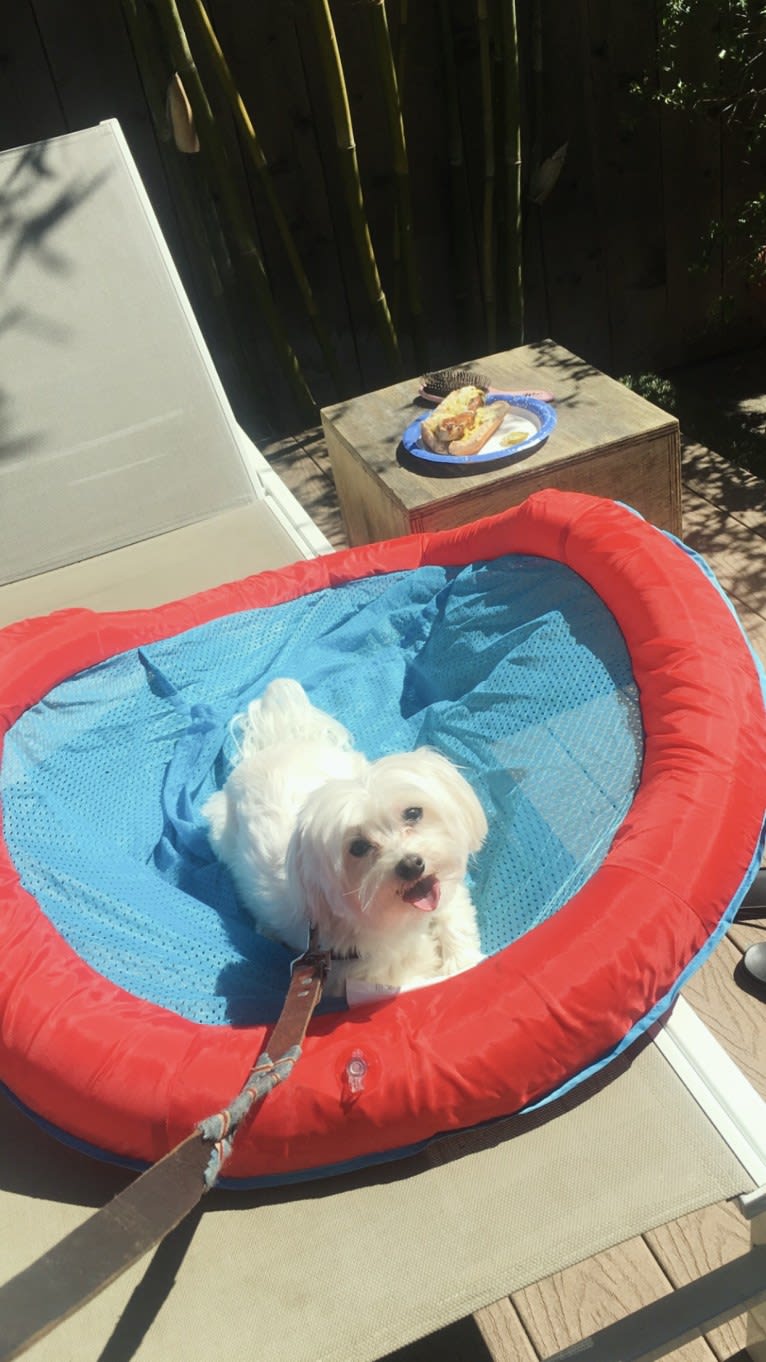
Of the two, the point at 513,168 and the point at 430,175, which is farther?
the point at 430,175

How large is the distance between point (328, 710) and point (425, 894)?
0.91m

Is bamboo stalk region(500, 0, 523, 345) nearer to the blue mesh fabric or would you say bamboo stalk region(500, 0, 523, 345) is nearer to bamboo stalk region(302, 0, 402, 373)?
bamboo stalk region(302, 0, 402, 373)

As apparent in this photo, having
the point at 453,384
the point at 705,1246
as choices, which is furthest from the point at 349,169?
the point at 705,1246

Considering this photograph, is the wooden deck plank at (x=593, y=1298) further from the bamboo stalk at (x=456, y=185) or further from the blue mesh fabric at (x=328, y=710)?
the bamboo stalk at (x=456, y=185)

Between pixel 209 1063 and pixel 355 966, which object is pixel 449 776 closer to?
pixel 355 966

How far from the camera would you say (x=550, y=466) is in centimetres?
266

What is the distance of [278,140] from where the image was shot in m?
3.90

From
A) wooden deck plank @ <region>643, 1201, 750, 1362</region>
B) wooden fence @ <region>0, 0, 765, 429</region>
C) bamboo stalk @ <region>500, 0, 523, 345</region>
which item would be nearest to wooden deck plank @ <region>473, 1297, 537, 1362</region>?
wooden deck plank @ <region>643, 1201, 750, 1362</region>

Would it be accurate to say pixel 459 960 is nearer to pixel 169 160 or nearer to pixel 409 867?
pixel 409 867

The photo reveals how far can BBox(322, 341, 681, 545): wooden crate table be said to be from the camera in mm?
2674

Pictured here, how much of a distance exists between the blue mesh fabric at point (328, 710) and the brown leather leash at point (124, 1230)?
33 centimetres

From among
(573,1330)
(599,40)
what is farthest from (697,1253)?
(599,40)

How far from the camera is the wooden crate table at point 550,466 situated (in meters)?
2.67

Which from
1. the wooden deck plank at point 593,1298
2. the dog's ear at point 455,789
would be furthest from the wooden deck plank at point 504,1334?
the dog's ear at point 455,789
